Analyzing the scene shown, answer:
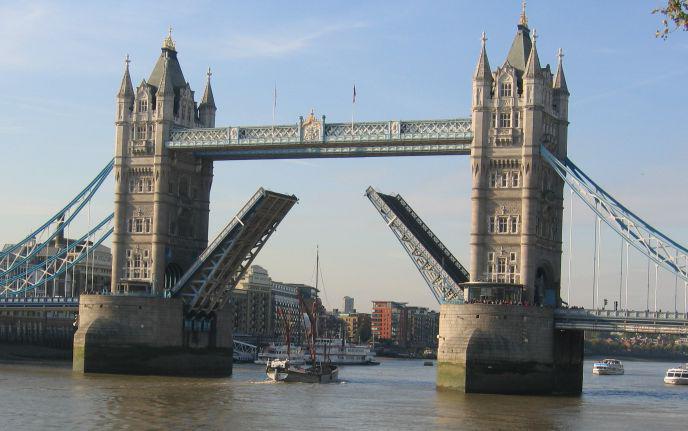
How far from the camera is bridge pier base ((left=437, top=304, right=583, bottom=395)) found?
223 ft

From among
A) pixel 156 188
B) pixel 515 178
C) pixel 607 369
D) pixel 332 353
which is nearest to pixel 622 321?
pixel 515 178

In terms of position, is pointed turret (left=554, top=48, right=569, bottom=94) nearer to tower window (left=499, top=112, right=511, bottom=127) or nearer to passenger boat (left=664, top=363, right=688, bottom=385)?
tower window (left=499, top=112, right=511, bottom=127)

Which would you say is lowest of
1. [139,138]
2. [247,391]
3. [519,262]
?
[247,391]

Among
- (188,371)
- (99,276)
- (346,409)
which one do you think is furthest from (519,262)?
(99,276)

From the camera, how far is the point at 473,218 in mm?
72000

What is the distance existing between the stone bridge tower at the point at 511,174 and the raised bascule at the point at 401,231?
0.08 meters

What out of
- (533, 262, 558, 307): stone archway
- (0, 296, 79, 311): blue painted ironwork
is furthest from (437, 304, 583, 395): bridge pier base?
(0, 296, 79, 311): blue painted ironwork

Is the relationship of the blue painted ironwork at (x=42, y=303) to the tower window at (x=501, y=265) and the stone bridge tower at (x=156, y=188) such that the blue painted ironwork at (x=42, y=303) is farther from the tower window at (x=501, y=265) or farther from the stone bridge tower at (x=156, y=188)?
the tower window at (x=501, y=265)

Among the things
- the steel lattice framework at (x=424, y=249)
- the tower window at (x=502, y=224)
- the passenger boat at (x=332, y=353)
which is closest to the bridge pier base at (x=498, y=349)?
the steel lattice framework at (x=424, y=249)

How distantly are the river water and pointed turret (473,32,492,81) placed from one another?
18.2 m

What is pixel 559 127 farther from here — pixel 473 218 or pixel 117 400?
pixel 117 400

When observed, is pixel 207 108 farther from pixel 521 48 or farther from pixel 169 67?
pixel 521 48

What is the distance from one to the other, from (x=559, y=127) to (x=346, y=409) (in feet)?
82.2

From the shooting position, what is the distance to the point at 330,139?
75.6 meters
